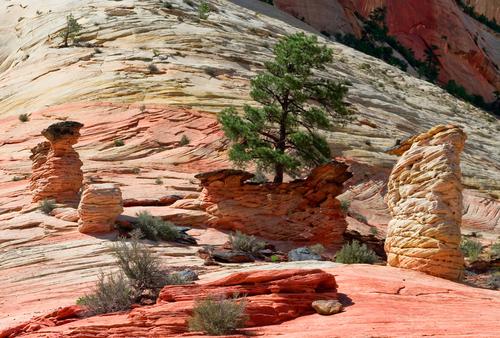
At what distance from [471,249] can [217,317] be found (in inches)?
612

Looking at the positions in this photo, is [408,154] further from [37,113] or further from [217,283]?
[37,113]

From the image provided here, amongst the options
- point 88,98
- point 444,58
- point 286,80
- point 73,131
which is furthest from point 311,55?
point 444,58

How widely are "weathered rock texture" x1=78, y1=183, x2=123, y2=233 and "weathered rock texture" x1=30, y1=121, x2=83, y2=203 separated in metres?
2.82

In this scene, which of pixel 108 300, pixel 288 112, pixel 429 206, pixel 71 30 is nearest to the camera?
pixel 108 300

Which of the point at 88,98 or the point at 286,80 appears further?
the point at 88,98

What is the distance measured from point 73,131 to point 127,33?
21362 millimetres

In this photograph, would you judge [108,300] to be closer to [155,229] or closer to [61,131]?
[155,229]

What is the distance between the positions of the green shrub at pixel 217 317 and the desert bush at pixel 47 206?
10.1m

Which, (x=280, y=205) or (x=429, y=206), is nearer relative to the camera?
(x=429, y=206)

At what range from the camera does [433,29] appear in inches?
3029

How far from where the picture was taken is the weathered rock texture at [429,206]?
467 inches

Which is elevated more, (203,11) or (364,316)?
(203,11)

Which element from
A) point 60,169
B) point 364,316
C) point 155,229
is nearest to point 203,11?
point 60,169

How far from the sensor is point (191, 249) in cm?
1631
